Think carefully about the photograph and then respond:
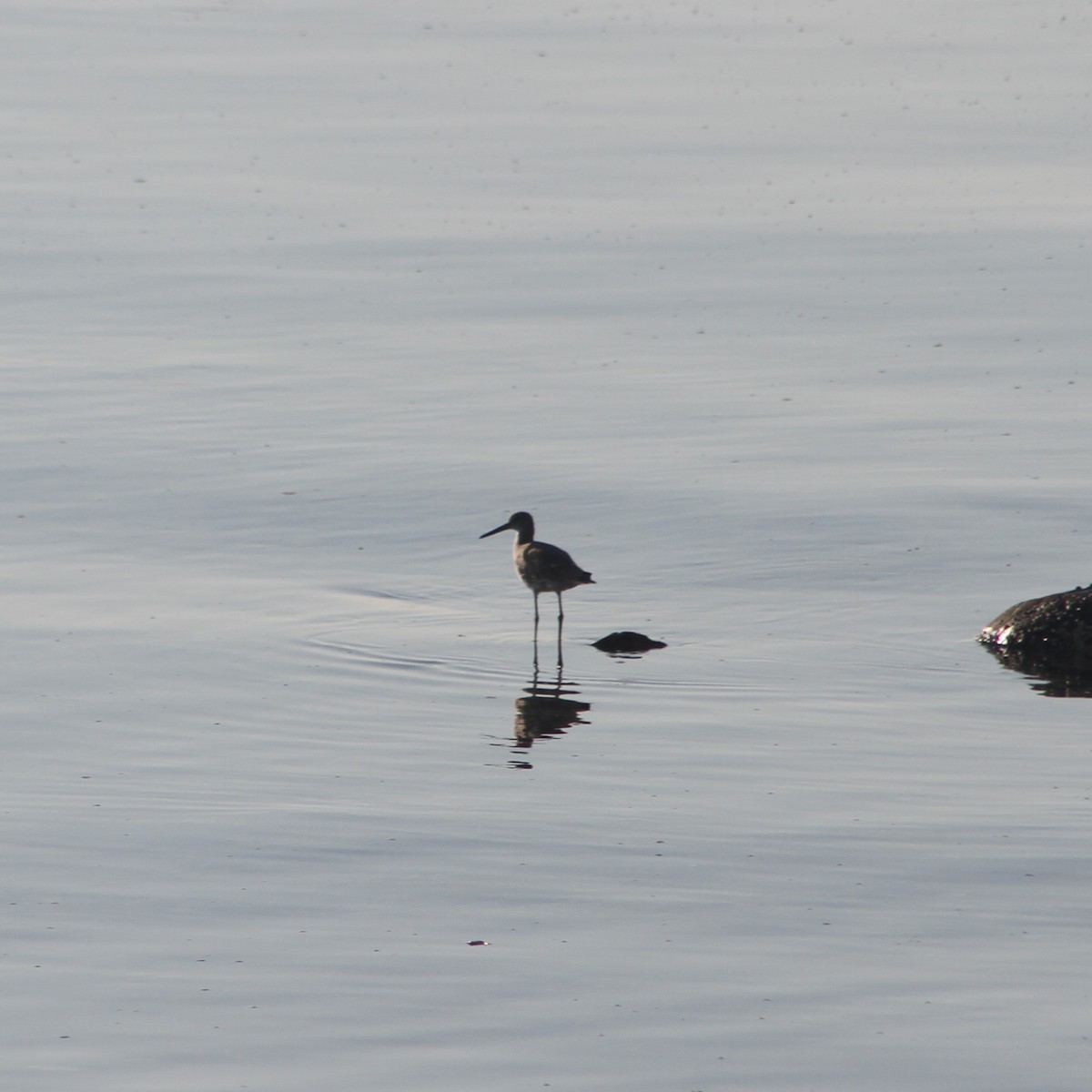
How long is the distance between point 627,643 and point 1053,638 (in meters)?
2.64

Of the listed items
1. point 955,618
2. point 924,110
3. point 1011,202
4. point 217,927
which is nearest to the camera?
point 217,927

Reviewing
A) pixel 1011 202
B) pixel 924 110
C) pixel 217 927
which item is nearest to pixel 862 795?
pixel 217 927

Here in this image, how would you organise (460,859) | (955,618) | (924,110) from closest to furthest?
1. (460,859)
2. (955,618)
3. (924,110)

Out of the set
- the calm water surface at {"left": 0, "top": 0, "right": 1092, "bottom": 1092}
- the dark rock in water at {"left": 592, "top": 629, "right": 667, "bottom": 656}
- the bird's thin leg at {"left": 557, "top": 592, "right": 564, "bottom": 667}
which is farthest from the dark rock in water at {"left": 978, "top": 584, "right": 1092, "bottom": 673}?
the bird's thin leg at {"left": 557, "top": 592, "right": 564, "bottom": 667}

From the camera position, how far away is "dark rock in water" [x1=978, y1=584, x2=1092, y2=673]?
13.4m

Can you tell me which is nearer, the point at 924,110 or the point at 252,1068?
the point at 252,1068

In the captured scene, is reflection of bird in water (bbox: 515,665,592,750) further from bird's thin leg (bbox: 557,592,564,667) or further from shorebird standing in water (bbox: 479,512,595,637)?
shorebird standing in water (bbox: 479,512,595,637)

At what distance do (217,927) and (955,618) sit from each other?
677 cm

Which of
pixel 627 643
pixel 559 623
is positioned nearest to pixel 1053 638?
pixel 627 643

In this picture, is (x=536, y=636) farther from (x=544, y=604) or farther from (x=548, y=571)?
(x=544, y=604)

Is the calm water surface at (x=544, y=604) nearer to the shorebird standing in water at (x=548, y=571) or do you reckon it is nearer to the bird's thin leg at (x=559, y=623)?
the bird's thin leg at (x=559, y=623)

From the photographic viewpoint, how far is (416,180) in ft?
99.0

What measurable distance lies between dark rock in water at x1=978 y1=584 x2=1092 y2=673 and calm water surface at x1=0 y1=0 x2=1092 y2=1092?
22 cm

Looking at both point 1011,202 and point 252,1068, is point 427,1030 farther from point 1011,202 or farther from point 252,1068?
point 1011,202
